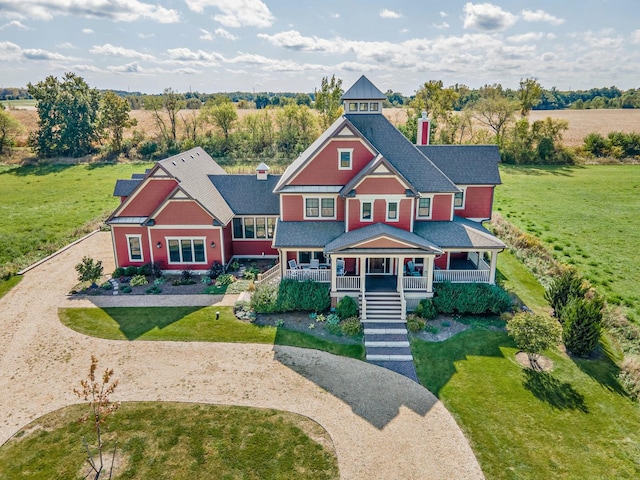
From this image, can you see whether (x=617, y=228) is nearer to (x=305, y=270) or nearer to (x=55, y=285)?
(x=305, y=270)

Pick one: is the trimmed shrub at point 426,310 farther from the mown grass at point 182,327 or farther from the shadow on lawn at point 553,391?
the shadow on lawn at point 553,391

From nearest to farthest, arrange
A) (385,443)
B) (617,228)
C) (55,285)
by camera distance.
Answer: (385,443)
(55,285)
(617,228)

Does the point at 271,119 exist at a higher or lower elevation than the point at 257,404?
higher

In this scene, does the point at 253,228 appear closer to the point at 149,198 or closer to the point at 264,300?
the point at 149,198

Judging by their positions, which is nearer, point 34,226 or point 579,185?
point 34,226

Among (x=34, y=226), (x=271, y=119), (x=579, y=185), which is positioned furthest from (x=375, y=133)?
(x=271, y=119)

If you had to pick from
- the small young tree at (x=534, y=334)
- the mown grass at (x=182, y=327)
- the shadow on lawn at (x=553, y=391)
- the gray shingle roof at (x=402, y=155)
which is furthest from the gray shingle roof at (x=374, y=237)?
the shadow on lawn at (x=553, y=391)

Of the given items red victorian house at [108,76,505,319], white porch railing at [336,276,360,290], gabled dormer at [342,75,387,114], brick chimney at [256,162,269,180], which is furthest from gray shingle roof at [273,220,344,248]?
gabled dormer at [342,75,387,114]
